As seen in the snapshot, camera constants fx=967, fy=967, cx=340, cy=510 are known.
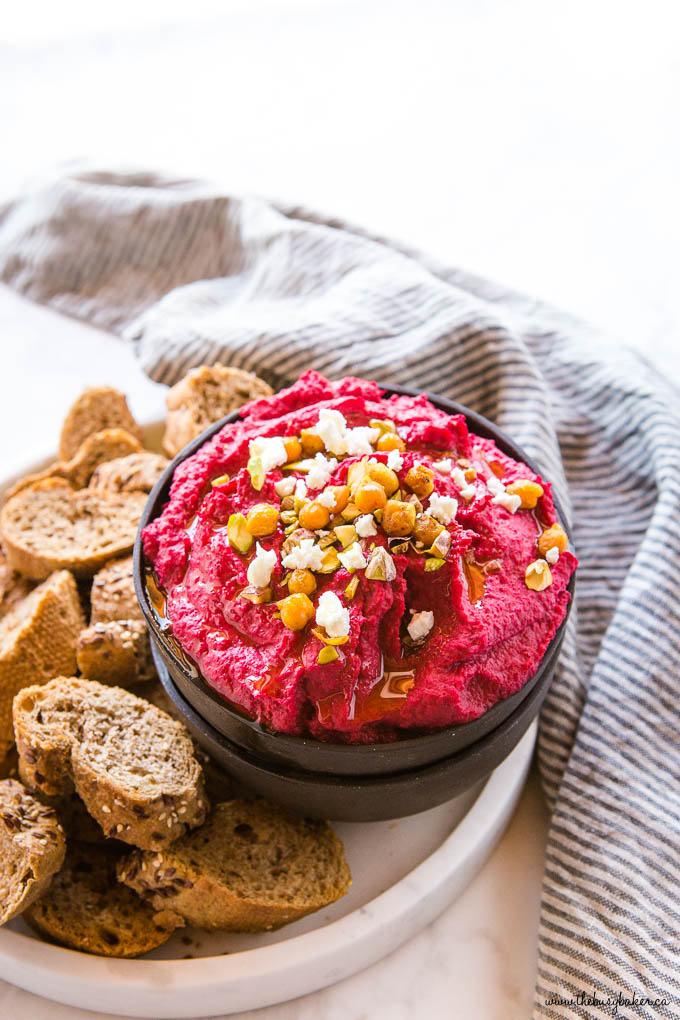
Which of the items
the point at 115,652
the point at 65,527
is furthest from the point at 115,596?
the point at 65,527

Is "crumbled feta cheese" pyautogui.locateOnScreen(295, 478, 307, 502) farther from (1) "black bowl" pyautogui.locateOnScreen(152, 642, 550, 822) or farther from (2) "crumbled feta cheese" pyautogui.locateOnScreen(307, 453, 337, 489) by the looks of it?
(1) "black bowl" pyautogui.locateOnScreen(152, 642, 550, 822)

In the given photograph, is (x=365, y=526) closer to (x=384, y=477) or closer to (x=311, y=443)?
(x=384, y=477)

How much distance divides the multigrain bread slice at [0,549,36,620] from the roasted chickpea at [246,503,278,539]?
1009 mm

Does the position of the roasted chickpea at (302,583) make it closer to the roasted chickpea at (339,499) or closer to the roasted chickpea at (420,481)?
the roasted chickpea at (339,499)

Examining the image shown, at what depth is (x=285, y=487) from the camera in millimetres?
2299

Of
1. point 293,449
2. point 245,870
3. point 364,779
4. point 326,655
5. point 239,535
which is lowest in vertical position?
point 245,870

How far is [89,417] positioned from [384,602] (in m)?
1.57

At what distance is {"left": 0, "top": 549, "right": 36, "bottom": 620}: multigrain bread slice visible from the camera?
9.45ft

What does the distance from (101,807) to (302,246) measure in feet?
7.69

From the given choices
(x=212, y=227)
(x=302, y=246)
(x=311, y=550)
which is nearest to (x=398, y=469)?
(x=311, y=550)

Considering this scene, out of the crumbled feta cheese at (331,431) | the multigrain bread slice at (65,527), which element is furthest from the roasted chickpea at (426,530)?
the multigrain bread slice at (65,527)

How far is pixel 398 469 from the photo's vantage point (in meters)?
2.29

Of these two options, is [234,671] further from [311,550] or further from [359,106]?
[359,106]

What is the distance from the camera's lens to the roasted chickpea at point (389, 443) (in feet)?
7.80
